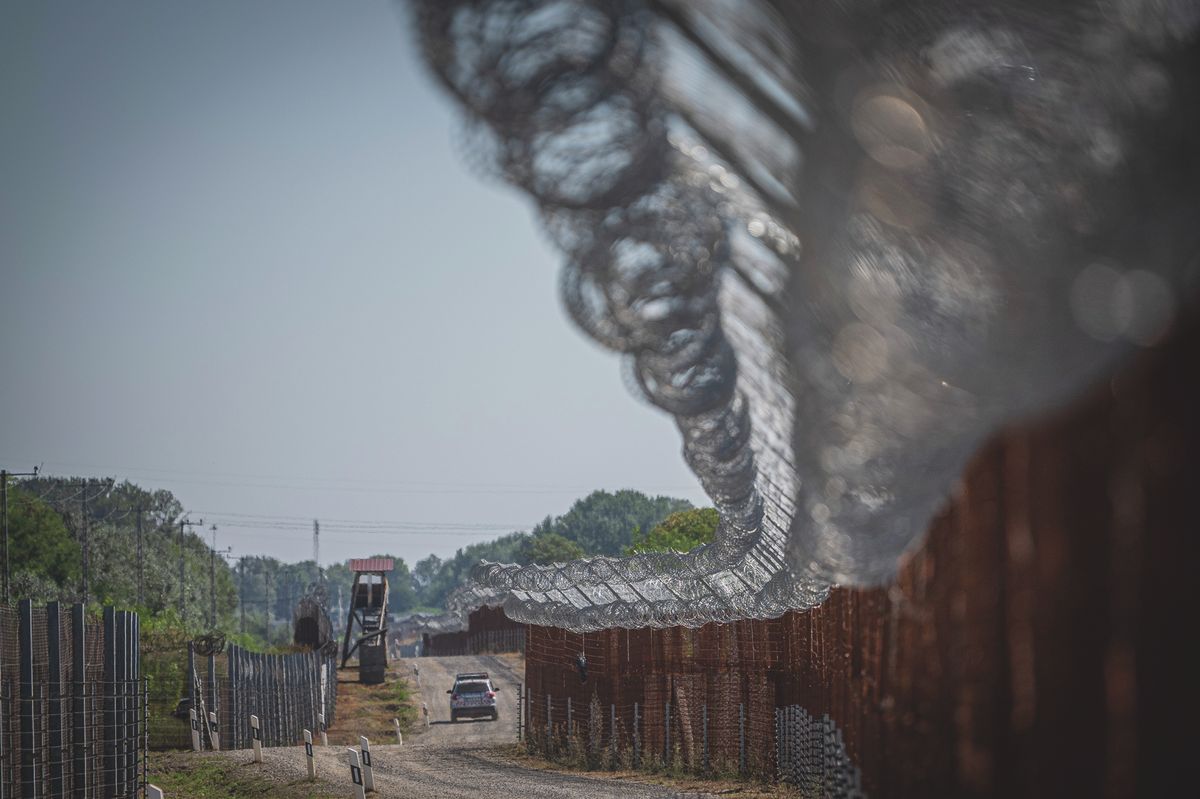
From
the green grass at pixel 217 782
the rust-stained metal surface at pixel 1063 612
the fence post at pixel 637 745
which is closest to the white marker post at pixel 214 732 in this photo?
the green grass at pixel 217 782

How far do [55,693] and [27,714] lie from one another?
0.70 meters

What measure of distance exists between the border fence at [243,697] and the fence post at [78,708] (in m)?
14.7

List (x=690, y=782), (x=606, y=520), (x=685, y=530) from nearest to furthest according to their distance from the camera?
1. (x=690, y=782)
2. (x=685, y=530)
3. (x=606, y=520)

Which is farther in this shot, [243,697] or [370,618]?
[370,618]

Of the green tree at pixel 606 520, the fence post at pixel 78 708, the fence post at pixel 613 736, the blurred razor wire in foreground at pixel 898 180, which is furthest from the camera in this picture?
the green tree at pixel 606 520

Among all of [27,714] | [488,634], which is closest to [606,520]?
[488,634]

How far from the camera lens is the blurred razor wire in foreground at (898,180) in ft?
7.84

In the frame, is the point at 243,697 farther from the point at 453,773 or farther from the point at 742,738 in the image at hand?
the point at 742,738

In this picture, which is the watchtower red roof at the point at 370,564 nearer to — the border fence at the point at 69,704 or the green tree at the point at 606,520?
the border fence at the point at 69,704

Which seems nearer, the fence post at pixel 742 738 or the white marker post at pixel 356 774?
the white marker post at pixel 356 774

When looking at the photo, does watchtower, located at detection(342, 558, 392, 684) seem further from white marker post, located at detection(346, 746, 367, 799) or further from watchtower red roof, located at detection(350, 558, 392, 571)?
white marker post, located at detection(346, 746, 367, 799)

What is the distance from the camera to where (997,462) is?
4.01m

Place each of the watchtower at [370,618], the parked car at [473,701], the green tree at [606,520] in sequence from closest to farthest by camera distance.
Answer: the parked car at [473,701]
the watchtower at [370,618]
the green tree at [606,520]

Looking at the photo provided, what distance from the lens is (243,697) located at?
29.3m
